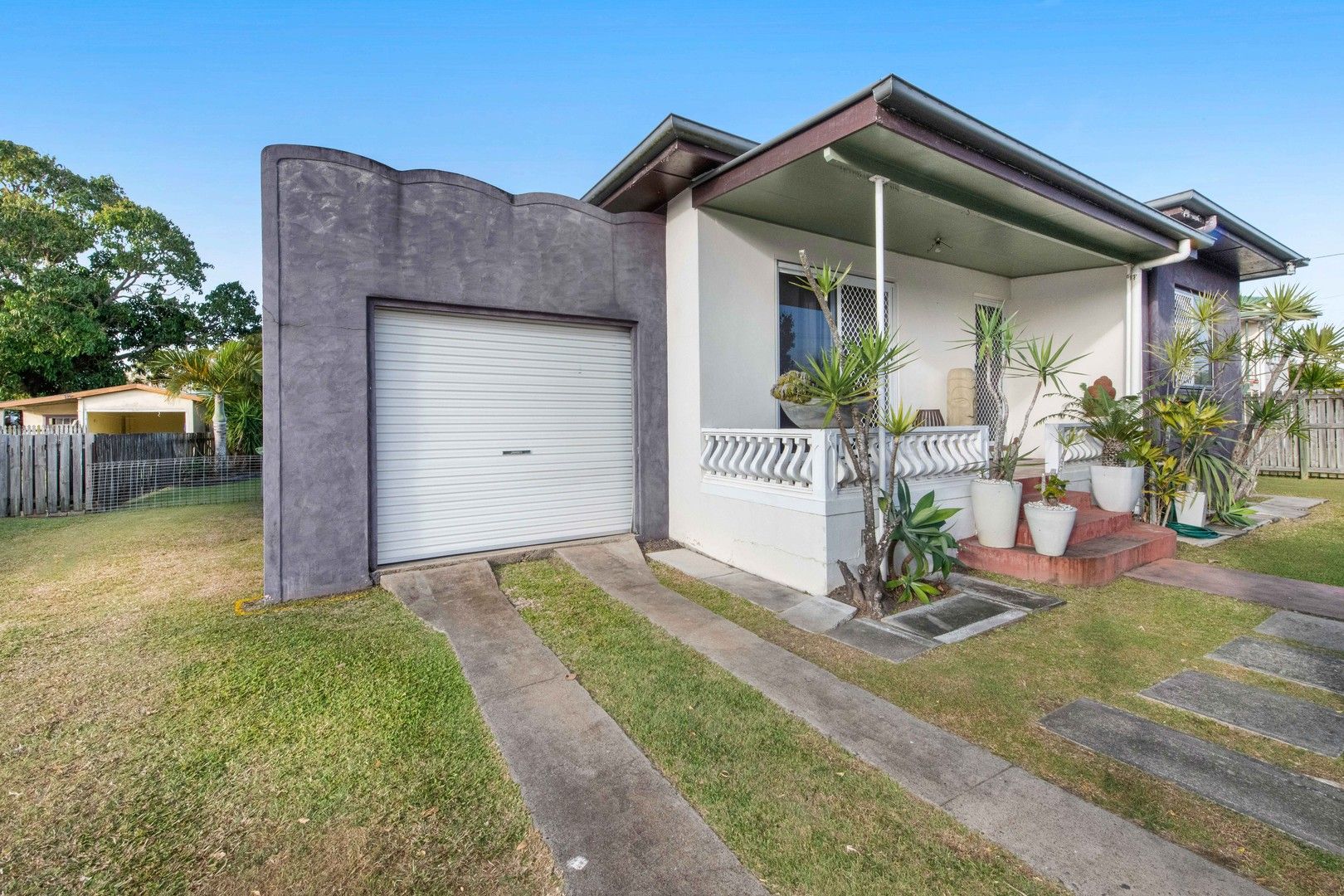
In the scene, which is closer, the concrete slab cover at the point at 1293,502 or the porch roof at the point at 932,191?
the porch roof at the point at 932,191

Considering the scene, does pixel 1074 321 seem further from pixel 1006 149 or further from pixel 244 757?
pixel 244 757

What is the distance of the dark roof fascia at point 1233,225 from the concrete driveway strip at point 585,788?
901 centimetres

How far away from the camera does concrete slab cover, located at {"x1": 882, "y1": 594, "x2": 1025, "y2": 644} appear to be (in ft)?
12.2

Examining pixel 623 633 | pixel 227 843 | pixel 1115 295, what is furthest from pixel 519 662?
pixel 1115 295

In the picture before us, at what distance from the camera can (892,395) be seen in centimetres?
741

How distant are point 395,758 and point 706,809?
1310 millimetres

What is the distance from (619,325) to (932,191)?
323cm

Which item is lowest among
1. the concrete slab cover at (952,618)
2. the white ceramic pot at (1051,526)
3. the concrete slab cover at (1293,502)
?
the concrete slab cover at (952,618)

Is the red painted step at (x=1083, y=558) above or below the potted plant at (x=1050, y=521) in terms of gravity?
below

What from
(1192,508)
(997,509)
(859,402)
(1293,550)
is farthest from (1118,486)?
(859,402)

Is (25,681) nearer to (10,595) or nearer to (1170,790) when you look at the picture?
(10,595)

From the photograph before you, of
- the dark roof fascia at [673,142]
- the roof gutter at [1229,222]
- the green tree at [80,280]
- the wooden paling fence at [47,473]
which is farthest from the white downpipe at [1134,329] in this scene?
the green tree at [80,280]

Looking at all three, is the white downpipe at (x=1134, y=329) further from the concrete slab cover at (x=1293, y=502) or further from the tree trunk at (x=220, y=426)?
the tree trunk at (x=220, y=426)

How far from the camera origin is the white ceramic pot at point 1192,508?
6402 mm
